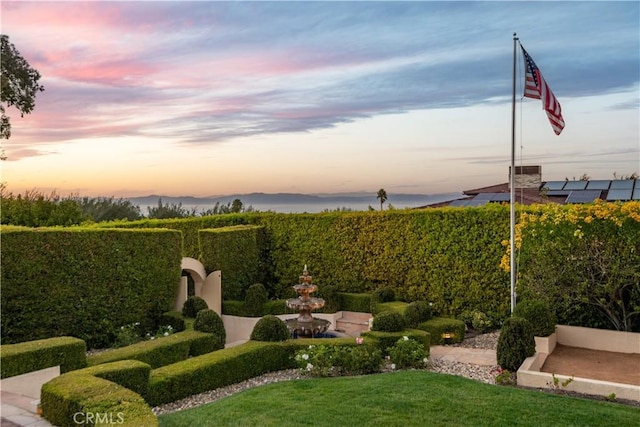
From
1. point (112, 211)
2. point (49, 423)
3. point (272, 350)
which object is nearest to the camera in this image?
point (49, 423)

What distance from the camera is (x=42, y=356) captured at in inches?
349

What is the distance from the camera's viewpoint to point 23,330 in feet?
38.1

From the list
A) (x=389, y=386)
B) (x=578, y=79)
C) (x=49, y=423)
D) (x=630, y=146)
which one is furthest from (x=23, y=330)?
(x=630, y=146)

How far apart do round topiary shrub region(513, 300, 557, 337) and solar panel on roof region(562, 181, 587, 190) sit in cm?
962

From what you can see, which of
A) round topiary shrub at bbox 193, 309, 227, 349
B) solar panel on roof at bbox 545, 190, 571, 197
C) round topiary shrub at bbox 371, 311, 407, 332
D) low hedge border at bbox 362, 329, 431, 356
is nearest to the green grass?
low hedge border at bbox 362, 329, 431, 356

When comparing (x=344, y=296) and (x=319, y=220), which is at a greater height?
(x=319, y=220)

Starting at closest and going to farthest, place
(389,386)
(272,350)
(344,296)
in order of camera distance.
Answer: (389,386) → (272,350) → (344,296)

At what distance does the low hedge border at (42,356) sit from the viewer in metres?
8.58

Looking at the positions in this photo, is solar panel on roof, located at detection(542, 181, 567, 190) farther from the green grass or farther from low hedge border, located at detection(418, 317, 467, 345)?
the green grass

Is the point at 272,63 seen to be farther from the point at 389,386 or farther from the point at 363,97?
the point at 389,386

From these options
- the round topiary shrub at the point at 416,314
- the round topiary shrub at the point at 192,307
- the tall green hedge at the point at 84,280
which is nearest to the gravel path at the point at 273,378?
the round topiary shrub at the point at 416,314

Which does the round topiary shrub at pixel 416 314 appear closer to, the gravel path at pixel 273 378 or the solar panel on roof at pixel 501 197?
the gravel path at pixel 273 378

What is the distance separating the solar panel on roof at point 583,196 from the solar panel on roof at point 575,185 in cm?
91

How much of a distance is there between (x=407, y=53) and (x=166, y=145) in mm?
7847
